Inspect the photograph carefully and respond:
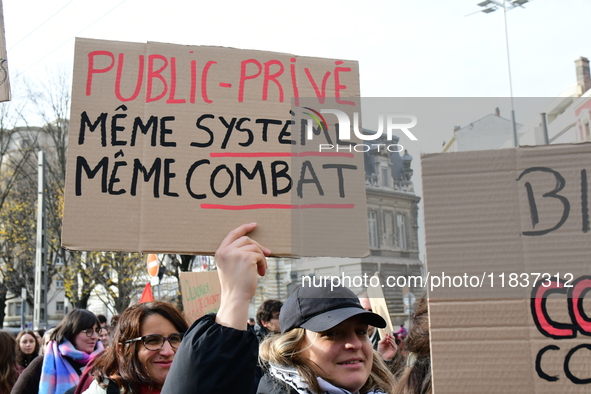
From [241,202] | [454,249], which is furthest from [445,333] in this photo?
[241,202]

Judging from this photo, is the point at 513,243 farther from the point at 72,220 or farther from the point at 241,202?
the point at 72,220

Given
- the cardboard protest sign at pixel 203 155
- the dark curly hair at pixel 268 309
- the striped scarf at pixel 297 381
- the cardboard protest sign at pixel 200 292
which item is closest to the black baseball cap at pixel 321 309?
the striped scarf at pixel 297 381

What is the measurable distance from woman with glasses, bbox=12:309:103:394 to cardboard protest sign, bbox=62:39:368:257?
233cm

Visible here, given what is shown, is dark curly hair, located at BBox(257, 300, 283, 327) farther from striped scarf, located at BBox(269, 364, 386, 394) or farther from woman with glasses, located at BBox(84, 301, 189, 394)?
striped scarf, located at BBox(269, 364, 386, 394)

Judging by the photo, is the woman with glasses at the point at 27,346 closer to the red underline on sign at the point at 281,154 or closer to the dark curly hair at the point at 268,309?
the dark curly hair at the point at 268,309

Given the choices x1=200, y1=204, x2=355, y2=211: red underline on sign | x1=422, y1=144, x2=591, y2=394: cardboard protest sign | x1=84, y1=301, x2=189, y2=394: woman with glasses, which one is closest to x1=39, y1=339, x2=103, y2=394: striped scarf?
x1=84, y1=301, x2=189, y2=394: woman with glasses

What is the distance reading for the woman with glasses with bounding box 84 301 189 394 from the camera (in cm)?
269

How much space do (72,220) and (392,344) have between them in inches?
132

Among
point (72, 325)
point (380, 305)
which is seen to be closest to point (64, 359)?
point (72, 325)

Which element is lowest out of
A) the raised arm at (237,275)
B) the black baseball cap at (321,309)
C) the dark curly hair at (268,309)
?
the dark curly hair at (268,309)

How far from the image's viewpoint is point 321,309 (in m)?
2.34

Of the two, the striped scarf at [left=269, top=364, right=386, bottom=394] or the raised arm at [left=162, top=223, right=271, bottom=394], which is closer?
the raised arm at [left=162, top=223, right=271, bottom=394]

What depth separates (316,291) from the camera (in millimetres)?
2393

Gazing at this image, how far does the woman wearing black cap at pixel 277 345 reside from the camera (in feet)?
5.17
